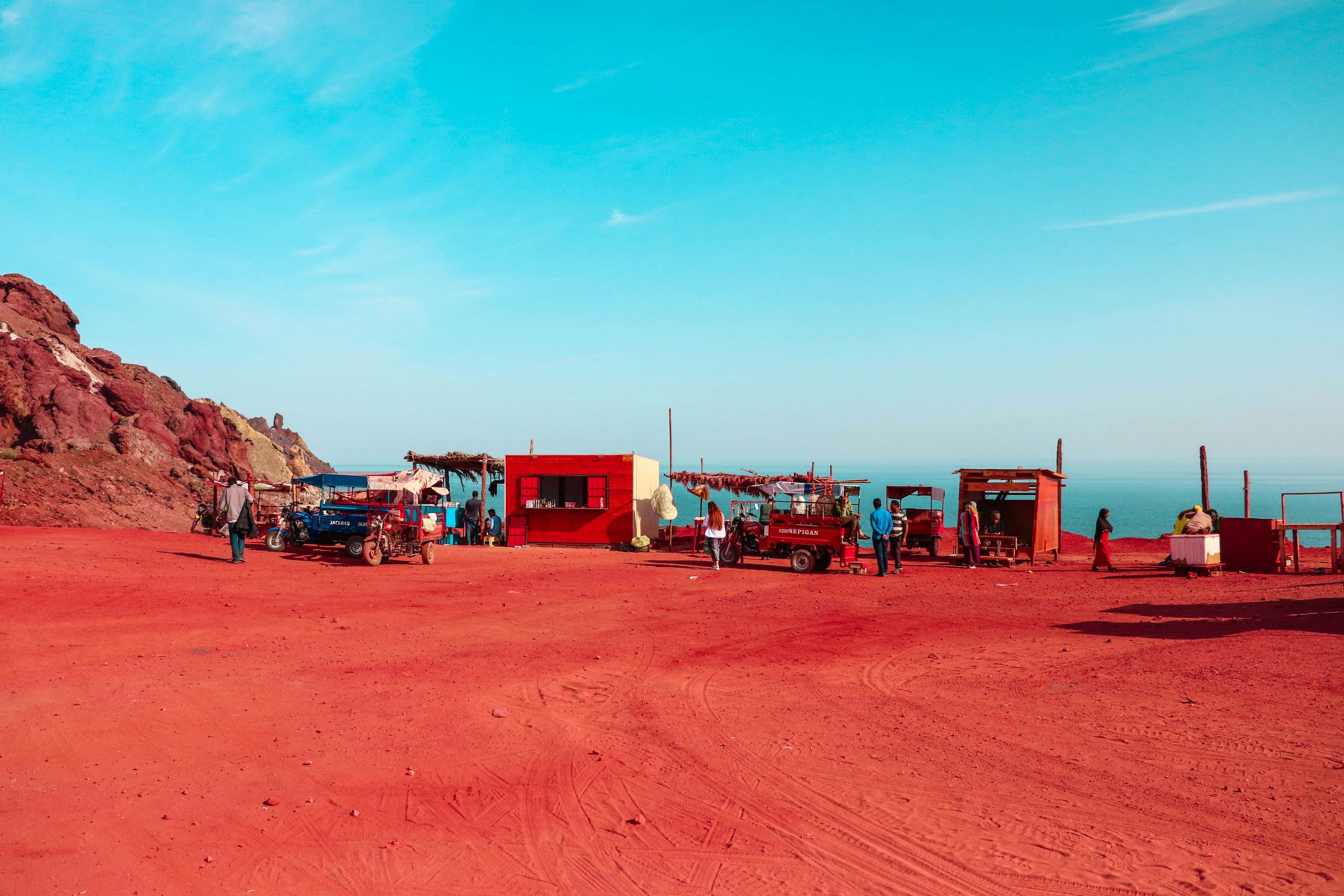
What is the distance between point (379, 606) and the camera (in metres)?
13.8

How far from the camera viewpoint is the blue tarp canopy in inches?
969

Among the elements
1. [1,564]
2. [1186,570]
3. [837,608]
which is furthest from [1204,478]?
[1,564]

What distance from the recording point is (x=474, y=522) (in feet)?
94.4

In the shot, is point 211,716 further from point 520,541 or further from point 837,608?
point 520,541

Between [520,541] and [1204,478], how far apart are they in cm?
2347

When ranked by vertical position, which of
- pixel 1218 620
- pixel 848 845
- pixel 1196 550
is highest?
pixel 1196 550

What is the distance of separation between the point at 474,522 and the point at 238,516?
1101cm

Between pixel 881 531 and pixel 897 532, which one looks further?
pixel 897 532

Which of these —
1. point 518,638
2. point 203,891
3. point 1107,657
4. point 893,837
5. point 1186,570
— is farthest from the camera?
point 1186,570

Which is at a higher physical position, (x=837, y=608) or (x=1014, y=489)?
(x=1014, y=489)

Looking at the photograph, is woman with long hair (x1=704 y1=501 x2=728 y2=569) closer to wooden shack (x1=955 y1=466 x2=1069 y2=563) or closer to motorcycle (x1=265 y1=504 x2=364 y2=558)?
wooden shack (x1=955 y1=466 x2=1069 y2=563)

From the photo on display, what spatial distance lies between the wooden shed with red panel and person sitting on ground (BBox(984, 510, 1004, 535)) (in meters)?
11.4

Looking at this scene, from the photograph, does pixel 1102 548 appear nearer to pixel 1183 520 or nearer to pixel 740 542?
pixel 1183 520

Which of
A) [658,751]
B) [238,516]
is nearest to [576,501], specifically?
[238,516]
